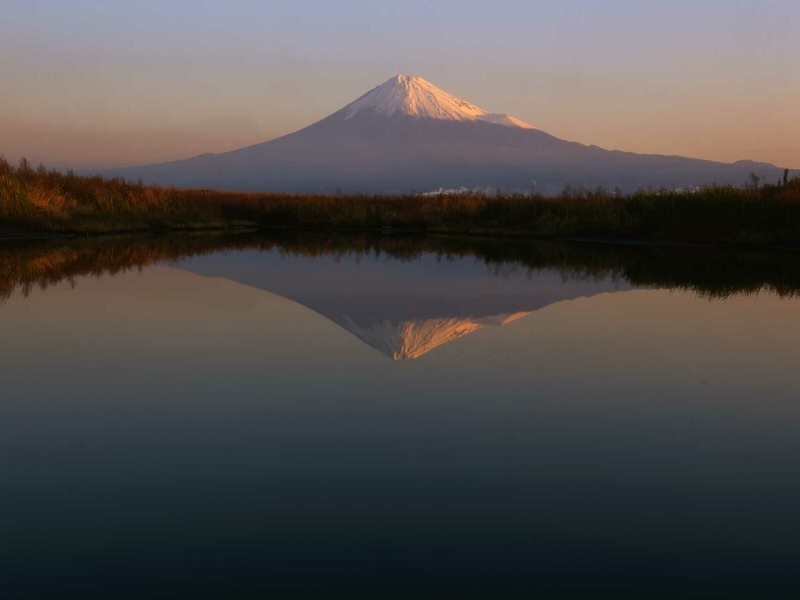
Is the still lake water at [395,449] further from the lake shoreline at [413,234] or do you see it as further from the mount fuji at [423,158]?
the mount fuji at [423,158]

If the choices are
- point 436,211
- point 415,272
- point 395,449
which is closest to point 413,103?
point 436,211

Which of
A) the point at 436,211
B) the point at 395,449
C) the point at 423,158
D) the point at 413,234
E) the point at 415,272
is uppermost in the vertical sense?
the point at 423,158

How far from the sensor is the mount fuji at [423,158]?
15175 centimetres

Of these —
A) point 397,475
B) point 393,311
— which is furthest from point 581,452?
point 393,311

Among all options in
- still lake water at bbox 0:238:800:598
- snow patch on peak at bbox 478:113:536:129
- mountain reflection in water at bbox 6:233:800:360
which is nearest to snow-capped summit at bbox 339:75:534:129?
snow patch on peak at bbox 478:113:536:129

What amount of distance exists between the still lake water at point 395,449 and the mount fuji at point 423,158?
134 meters

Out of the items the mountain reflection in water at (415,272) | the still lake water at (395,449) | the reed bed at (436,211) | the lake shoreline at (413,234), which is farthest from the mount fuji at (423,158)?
the still lake water at (395,449)

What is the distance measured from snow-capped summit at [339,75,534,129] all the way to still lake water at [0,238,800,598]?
167 m

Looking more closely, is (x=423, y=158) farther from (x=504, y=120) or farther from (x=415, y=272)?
(x=415, y=272)

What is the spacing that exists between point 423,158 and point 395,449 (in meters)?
158

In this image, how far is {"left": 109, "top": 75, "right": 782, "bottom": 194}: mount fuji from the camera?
151750mm

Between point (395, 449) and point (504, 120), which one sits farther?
point (504, 120)

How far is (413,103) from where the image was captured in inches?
6836

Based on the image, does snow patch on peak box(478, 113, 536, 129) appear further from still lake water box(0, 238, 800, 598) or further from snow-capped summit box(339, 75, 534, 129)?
still lake water box(0, 238, 800, 598)
